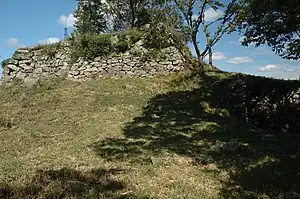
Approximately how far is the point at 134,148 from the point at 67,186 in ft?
7.94

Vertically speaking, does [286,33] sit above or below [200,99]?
above

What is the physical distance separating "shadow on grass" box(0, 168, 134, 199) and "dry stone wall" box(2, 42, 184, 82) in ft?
28.6

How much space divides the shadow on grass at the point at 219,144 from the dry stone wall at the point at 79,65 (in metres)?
3.15

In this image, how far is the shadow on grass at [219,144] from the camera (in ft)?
15.7

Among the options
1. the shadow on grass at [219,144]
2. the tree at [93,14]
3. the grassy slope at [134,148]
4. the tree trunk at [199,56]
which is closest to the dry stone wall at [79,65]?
the tree trunk at [199,56]

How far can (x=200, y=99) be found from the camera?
10977 millimetres

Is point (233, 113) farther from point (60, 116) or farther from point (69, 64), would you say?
point (69, 64)

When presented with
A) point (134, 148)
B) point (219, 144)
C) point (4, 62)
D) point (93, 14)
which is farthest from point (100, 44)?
point (93, 14)

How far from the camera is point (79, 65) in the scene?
13.4 m

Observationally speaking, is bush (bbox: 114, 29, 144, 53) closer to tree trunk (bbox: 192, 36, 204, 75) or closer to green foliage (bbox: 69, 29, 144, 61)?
green foliage (bbox: 69, 29, 144, 61)

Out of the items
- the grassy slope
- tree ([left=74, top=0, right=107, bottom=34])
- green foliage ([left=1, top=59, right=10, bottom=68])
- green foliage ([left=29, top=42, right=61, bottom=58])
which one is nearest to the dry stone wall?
green foliage ([left=29, top=42, right=61, bottom=58])

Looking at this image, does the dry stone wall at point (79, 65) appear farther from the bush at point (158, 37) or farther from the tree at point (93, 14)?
the tree at point (93, 14)

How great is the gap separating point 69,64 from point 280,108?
29.9 ft

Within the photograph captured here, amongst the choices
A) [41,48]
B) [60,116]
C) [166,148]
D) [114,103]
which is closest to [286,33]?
[166,148]
